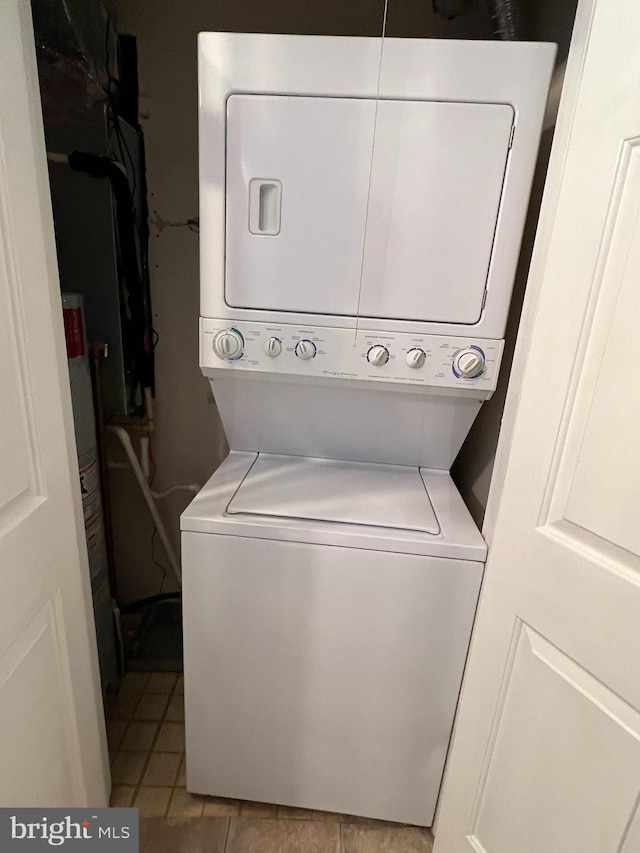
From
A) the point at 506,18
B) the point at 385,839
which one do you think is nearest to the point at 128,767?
the point at 385,839

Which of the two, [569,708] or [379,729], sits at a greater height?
[569,708]

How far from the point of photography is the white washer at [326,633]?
1.04m

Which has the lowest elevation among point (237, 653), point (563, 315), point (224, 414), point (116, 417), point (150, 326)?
point (237, 653)

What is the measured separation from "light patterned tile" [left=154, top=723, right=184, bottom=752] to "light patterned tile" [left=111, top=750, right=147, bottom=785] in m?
0.05

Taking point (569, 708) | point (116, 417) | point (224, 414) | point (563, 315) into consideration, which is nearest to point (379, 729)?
point (569, 708)

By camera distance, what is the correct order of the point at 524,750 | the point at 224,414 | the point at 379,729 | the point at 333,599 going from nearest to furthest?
the point at 524,750, the point at 333,599, the point at 379,729, the point at 224,414

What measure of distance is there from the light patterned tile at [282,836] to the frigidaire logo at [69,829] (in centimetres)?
48

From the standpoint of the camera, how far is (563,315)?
31.3 inches

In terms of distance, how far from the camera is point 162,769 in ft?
4.65

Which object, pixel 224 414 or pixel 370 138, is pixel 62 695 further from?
pixel 370 138

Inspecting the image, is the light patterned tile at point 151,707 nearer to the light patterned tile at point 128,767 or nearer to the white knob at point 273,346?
the light patterned tile at point 128,767

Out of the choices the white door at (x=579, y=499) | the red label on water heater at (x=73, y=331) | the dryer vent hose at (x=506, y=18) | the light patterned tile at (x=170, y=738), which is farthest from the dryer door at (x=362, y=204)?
the light patterned tile at (x=170, y=738)

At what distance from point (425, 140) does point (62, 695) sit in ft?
4.63

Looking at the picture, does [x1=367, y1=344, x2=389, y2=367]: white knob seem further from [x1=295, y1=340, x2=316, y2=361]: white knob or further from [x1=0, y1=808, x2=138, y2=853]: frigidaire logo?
[x1=0, y1=808, x2=138, y2=853]: frigidaire logo
